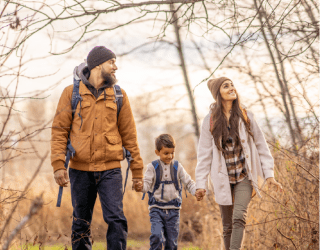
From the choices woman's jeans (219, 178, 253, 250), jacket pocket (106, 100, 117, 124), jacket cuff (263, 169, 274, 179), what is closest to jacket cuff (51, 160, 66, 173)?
jacket pocket (106, 100, 117, 124)

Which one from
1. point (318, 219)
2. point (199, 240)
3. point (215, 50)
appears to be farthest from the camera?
point (215, 50)

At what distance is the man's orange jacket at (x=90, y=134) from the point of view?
11.4 ft

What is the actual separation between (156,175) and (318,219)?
78.8 inches

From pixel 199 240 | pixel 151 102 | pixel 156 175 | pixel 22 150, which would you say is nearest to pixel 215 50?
pixel 151 102

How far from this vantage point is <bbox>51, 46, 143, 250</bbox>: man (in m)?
3.42

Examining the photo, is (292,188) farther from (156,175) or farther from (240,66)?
(240,66)

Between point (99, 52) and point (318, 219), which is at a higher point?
point (99, 52)

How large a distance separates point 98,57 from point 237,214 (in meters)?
2.14

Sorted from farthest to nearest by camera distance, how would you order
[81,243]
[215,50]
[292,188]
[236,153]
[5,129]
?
[215,50], [292,188], [236,153], [81,243], [5,129]

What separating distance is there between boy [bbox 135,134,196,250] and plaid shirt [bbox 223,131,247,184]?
0.82 metres

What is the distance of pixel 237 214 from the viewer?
3.48m

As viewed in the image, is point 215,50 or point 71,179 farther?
point 215,50

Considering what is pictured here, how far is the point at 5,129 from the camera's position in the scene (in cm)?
239

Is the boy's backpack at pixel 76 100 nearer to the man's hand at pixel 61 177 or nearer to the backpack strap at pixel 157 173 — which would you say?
the man's hand at pixel 61 177
